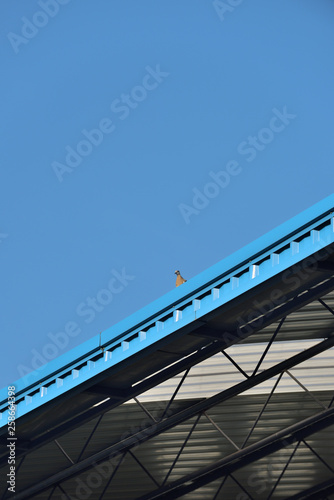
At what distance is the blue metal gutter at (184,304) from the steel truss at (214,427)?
1.45 meters

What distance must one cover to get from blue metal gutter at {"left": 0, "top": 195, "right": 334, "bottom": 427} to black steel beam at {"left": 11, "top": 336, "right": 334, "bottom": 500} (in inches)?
202

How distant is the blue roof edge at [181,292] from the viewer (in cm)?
1454

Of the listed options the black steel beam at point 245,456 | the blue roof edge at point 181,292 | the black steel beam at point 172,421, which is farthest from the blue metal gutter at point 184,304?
the black steel beam at point 245,456

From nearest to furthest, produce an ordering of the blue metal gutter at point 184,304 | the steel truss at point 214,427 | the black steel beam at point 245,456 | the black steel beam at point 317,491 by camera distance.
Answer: the blue metal gutter at point 184,304 < the steel truss at point 214,427 < the black steel beam at point 245,456 < the black steel beam at point 317,491

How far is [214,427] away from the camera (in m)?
23.1

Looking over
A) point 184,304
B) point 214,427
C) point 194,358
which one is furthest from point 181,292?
point 214,427

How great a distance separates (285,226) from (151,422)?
9118 mm

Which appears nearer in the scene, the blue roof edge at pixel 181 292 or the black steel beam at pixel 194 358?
the blue roof edge at pixel 181 292

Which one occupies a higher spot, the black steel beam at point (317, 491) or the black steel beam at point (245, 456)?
the black steel beam at point (245, 456)

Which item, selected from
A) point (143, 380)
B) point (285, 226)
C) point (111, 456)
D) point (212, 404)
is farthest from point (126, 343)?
point (111, 456)

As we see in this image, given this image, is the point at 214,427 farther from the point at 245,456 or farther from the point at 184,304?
the point at 184,304

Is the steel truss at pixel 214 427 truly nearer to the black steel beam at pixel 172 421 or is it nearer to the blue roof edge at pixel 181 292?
the black steel beam at pixel 172 421

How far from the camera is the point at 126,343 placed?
53.4ft

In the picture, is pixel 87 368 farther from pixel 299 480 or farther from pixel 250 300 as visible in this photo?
pixel 299 480
